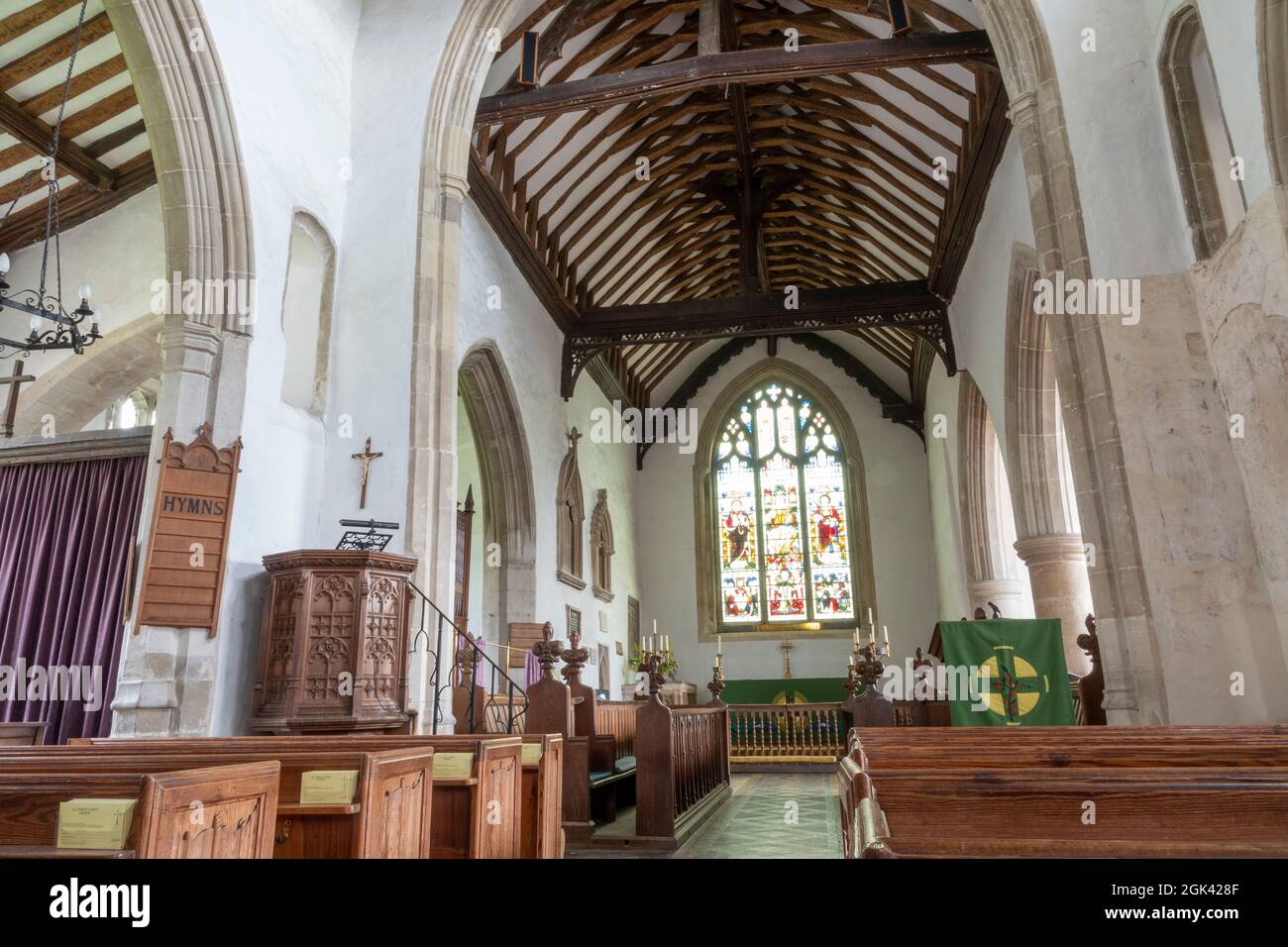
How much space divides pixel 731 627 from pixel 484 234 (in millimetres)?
7652

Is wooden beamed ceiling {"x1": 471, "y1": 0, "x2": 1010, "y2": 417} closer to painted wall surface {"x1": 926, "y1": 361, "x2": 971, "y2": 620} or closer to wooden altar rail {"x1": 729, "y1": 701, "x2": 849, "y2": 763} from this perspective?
painted wall surface {"x1": 926, "y1": 361, "x2": 971, "y2": 620}

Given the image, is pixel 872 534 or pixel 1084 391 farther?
pixel 872 534

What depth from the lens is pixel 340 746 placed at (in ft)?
8.82

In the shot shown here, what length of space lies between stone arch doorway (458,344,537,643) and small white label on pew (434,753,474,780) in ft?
19.5

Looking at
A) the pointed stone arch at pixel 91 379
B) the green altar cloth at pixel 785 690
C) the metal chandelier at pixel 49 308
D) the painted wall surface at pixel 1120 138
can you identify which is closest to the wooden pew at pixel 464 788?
the metal chandelier at pixel 49 308

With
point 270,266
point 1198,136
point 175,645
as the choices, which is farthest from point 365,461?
point 1198,136

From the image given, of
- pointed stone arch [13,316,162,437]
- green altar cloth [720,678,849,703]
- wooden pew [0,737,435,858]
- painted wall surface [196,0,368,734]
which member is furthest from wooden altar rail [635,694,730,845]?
green altar cloth [720,678,849,703]

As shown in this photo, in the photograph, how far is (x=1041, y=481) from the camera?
7.60 m

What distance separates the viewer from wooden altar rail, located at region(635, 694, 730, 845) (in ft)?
15.3

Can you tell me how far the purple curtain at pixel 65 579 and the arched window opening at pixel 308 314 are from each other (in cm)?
105

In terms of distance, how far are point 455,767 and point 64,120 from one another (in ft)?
22.3

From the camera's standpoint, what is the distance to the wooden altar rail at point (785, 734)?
9133 millimetres

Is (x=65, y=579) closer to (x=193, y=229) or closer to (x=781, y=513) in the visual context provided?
(x=193, y=229)
